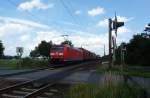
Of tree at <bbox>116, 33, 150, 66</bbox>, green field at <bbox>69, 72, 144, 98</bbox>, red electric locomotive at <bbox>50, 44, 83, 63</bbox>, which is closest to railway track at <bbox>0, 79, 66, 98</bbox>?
green field at <bbox>69, 72, 144, 98</bbox>

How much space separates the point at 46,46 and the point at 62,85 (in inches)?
4086

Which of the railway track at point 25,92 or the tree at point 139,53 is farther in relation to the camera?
the tree at point 139,53

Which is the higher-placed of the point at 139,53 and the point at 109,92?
the point at 139,53

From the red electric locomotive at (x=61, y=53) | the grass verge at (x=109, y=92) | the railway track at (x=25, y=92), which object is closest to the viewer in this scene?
the grass verge at (x=109, y=92)

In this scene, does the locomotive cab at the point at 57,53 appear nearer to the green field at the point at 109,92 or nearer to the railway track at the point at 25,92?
the railway track at the point at 25,92

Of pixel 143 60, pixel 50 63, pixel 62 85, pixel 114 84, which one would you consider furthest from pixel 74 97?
pixel 143 60

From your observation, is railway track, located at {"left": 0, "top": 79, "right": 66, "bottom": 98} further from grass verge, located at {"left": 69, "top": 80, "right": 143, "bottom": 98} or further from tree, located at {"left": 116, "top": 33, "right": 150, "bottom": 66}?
tree, located at {"left": 116, "top": 33, "right": 150, "bottom": 66}

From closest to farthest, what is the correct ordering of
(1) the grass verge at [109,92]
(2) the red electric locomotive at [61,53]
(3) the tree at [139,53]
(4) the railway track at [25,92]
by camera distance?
(1) the grass verge at [109,92], (4) the railway track at [25,92], (2) the red electric locomotive at [61,53], (3) the tree at [139,53]

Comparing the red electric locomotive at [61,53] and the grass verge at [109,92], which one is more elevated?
the red electric locomotive at [61,53]

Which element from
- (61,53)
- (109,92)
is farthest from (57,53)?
(109,92)

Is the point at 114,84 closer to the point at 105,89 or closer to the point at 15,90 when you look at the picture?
the point at 105,89

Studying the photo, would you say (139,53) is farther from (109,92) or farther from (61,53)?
(109,92)

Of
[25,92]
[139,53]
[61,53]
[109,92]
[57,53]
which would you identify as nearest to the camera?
[109,92]

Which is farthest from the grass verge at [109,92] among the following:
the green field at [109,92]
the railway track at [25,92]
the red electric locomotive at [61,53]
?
the red electric locomotive at [61,53]
